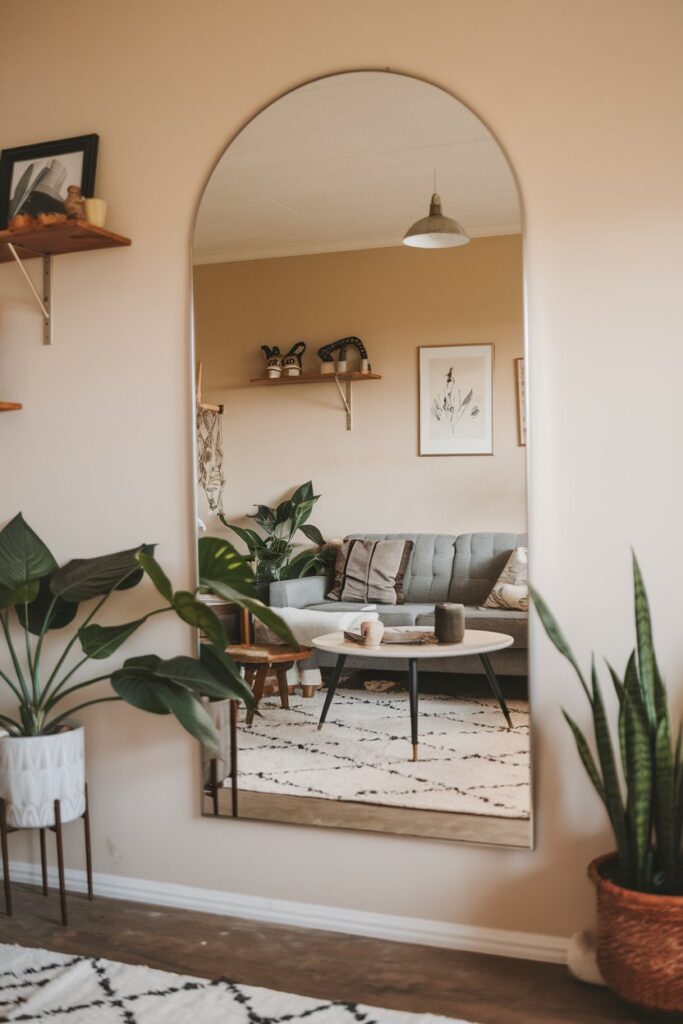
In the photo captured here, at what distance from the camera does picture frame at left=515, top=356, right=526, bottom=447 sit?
2.43 metres

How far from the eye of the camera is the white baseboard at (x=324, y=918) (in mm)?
2438

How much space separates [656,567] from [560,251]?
803 millimetres

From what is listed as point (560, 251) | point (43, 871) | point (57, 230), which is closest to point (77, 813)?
point (43, 871)

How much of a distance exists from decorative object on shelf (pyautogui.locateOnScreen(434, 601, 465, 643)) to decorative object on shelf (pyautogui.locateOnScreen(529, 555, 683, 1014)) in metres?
0.38

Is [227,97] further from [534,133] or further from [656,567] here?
[656,567]

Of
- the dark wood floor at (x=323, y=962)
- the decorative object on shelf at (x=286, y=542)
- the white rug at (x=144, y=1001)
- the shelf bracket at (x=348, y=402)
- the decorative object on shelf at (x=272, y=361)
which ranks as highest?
the decorative object on shelf at (x=272, y=361)

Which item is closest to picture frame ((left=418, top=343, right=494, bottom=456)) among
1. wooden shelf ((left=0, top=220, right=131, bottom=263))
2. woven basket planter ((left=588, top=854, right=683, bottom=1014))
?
wooden shelf ((left=0, top=220, right=131, bottom=263))

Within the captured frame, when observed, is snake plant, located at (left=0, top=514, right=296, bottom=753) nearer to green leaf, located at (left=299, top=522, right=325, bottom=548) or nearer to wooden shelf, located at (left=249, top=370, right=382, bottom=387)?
green leaf, located at (left=299, top=522, right=325, bottom=548)

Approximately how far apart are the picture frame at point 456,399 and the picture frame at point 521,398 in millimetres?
66

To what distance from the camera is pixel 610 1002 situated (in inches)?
87.0

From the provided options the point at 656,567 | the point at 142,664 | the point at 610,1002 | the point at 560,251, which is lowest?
the point at 610,1002

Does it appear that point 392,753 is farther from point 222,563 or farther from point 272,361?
point 272,361

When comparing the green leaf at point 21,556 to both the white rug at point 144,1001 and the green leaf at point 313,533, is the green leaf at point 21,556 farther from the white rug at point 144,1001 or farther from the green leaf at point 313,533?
the white rug at point 144,1001

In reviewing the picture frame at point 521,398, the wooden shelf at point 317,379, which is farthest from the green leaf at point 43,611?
the picture frame at point 521,398
